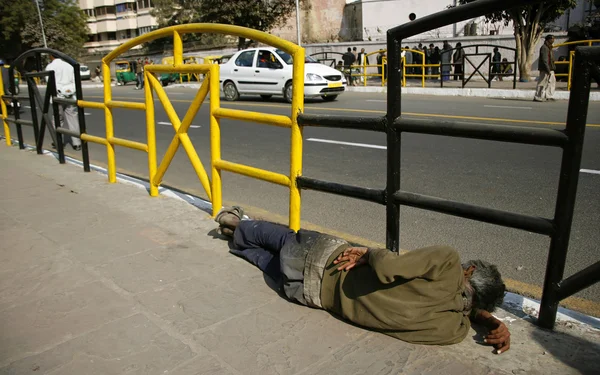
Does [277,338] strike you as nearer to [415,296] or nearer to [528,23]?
[415,296]

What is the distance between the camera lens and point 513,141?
2.58 meters

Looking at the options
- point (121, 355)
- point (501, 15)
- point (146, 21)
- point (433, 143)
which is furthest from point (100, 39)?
point (121, 355)

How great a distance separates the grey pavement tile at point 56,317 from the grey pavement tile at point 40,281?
8cm

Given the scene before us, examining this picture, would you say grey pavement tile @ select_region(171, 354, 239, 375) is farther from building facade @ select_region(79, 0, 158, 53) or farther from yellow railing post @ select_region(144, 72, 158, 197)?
building facade @ select_region(79, 0, 158, 53)

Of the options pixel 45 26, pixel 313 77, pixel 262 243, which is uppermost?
pixel 45 26

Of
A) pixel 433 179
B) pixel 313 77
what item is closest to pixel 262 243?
pixel 433 179

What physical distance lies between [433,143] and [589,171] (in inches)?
96.8

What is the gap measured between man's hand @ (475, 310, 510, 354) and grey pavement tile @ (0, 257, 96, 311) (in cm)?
227

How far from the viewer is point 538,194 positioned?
5.52 meters

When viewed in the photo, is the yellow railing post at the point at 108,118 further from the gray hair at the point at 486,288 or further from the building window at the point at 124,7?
the building window at the point at 124,7

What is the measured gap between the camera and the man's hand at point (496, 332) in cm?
248

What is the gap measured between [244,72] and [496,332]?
51.7 ft

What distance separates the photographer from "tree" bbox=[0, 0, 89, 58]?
52906 millimetres

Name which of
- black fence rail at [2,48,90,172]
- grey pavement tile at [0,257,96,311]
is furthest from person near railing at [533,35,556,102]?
grey pavement tile at [0,257,96,311]
